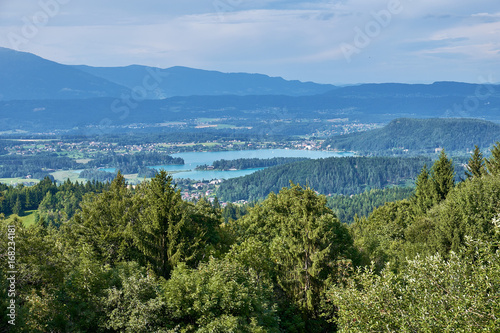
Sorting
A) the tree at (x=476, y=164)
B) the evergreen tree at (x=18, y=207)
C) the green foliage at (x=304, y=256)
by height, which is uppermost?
the tree at (x=476, y=164)

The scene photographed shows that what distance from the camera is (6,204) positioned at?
98188mm

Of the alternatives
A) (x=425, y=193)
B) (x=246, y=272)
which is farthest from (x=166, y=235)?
(x=425, y=193)

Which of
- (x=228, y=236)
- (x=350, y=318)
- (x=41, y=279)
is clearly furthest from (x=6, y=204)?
(x=350, y=318)

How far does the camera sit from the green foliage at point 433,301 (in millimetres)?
13055

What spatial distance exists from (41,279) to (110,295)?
4.93 meters

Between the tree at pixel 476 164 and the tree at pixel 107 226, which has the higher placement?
the tree at pixel 476 164

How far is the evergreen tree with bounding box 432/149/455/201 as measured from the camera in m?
44.4

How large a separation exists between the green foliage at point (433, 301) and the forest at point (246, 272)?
0.05 m

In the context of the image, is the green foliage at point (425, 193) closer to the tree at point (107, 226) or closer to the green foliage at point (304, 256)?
the green foliage at point (304, 256)

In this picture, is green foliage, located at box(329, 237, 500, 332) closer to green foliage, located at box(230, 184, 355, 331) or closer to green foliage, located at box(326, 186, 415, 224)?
green foliage, located at box(230, 184, 355, 331)

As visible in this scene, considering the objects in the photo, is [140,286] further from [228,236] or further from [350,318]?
[228,236]

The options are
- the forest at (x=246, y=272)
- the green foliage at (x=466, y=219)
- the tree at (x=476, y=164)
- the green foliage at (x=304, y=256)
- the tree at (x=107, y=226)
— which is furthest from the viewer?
the tree at (x=476, y=164)

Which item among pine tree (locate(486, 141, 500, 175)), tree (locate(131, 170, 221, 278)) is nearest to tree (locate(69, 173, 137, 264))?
tree (locate(131, 170, 221, 278))

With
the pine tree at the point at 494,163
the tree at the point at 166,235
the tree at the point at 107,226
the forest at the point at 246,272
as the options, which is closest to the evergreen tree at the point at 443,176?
the pine tree at the point at 494,163
